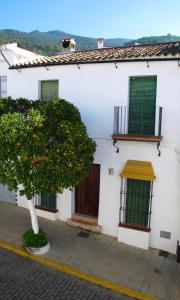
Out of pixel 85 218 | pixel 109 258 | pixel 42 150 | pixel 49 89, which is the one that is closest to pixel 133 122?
pixel 42 150

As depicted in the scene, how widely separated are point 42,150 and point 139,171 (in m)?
3.58

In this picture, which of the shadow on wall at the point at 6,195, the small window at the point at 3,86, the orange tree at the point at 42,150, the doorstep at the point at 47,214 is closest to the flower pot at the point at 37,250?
the orange tree at the point at 42,150

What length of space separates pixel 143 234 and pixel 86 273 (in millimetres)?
2591

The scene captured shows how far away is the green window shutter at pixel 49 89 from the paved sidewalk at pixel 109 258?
5.43 meters

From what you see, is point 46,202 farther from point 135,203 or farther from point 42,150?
point 42,150

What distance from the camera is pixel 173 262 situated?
952 cm

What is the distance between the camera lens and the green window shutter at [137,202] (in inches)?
409

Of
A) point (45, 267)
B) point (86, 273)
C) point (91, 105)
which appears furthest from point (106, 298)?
point (91, 105)

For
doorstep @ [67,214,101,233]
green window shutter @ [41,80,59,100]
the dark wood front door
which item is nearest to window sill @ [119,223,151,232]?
doorstep @ [67,214,101,233]

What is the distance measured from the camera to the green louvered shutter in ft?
32.3

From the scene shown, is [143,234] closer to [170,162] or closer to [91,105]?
[170,162]

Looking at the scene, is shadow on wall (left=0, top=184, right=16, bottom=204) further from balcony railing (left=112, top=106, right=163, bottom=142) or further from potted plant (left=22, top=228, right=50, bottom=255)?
balcony railing (left=112, top=106, right=163, bottom=142)

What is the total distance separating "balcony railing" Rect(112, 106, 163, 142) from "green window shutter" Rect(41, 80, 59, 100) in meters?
2.93

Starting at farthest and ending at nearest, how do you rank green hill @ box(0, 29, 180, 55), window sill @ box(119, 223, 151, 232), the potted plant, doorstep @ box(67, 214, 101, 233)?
green hill @ box(0, 29, 180, 55)
doorstep @ box(67, 214, 101, 233)
window sill @ box(119, 223, 151, 232)
the potted plant
